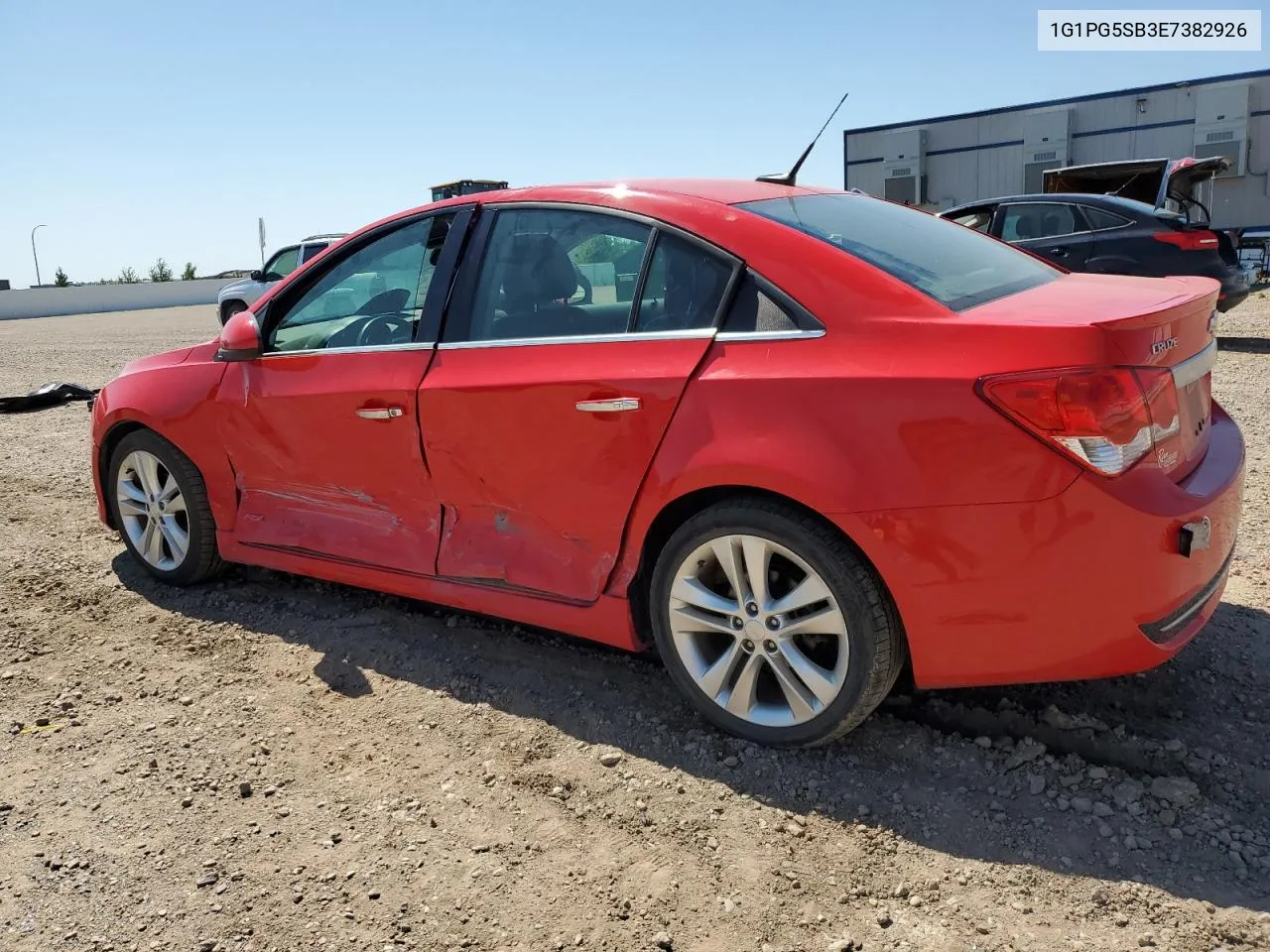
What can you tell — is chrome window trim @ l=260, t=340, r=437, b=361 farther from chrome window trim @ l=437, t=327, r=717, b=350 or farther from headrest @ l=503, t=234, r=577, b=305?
headrest @ l=503, t=234, r=577, b=305

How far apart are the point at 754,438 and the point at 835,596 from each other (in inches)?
18.3

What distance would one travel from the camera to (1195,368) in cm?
279

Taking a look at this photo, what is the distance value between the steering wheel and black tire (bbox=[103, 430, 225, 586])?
1097 mm

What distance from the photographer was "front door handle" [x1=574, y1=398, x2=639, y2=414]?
2998mm

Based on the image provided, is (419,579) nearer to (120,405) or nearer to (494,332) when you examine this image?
(494,332)

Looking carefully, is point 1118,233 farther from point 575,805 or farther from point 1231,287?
point 575,805

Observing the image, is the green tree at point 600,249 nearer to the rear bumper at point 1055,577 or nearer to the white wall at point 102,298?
the rear bumper at point 1055,577

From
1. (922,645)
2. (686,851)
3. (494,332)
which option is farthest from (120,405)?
(922,645)

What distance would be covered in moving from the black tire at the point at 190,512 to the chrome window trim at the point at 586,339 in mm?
1507

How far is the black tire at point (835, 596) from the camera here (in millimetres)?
2693

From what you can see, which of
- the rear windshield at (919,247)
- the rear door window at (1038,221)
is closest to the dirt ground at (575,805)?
the rear windshield at (919,247)

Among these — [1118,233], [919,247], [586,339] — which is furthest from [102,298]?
[919,247]

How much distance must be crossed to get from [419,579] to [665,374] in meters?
1.28

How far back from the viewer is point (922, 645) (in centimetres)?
268
